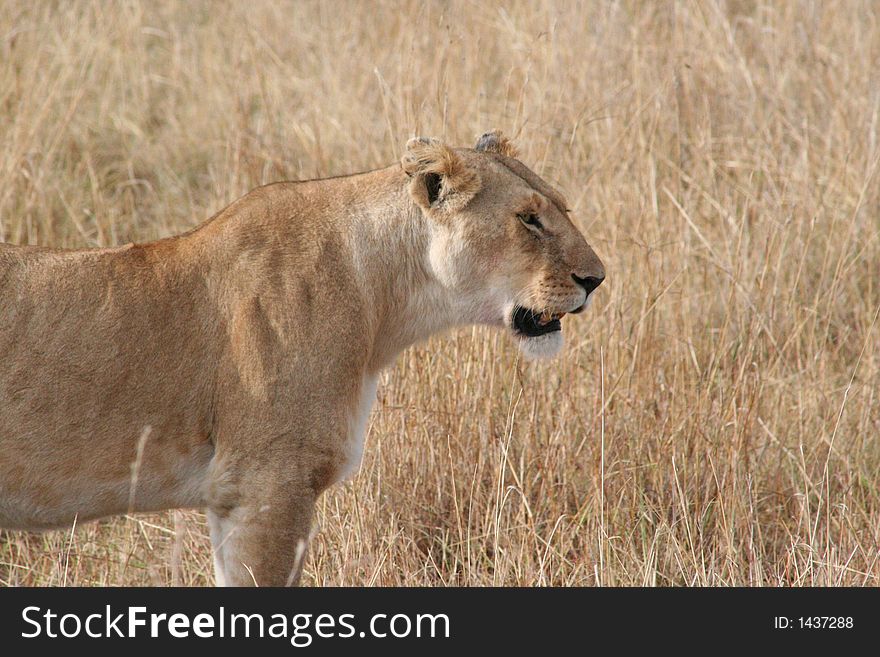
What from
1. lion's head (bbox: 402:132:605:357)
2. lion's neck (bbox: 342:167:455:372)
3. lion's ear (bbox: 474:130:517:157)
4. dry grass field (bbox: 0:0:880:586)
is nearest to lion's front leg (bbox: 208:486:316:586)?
dry grass field (bbox: 0:0:880:586)

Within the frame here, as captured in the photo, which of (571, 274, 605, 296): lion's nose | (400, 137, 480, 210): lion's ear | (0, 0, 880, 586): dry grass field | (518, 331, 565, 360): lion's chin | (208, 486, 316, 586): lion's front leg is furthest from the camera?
(0, 0, 880, 586): dry grass field

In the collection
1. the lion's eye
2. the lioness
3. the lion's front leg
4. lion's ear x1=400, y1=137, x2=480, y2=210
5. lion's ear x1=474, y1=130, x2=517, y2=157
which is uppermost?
lion's ear x1=474, y1=130, x2=517, y2=157

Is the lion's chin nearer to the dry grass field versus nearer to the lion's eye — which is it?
the lion's eye

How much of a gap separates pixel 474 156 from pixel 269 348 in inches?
37.2

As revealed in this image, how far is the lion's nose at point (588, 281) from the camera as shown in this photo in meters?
3.97

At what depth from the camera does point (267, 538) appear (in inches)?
139

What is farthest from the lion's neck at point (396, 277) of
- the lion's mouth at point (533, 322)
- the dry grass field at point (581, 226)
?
the dry grass field at point (581, 226)

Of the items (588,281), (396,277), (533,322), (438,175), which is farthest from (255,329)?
(588,281)

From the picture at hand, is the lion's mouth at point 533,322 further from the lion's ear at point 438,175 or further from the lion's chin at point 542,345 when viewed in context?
the lion's ear at point 438,175

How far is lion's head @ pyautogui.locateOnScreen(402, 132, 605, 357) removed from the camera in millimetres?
3873

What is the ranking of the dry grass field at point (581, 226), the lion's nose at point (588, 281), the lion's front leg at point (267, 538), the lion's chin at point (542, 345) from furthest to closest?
the dry grass field at point (581, 226) < the lion's chin at point (542, 345) < the lion's nose at point (588, 281) < the lion's front leg at point (267, 538)

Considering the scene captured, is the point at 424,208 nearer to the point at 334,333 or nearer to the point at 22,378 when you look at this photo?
the point at 334,333

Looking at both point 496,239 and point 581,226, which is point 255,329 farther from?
point 581,226

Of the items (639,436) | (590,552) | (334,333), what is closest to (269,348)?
(334,333)
